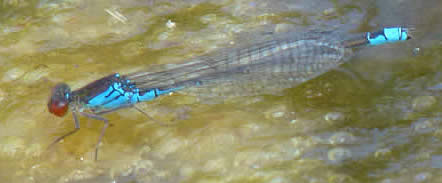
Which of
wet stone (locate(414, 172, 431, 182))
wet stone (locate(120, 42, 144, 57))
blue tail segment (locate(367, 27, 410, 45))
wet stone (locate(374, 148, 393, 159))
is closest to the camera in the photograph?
wet stone (locate(414, 172, 431, 182))

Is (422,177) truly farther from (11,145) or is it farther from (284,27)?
(11,145)

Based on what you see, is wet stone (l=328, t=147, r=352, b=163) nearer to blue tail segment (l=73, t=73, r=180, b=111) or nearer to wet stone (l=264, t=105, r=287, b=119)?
wet stone (l=264, t=105, r=287, b=119)

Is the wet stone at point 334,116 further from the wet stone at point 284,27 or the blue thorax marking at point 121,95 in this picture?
the blue thorax marking at point 121,95

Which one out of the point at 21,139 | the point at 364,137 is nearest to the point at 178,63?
the point at 21,139

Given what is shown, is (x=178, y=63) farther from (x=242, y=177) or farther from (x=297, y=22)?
(x=242, y=177)

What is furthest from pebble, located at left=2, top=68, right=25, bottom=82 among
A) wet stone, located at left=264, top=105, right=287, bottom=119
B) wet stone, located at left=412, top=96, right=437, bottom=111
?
wet stone, located at left=412, top=96, right=437, bottom=111

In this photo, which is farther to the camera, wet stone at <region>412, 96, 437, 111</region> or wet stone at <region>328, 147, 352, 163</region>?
wet stone at <region>412, 96, 437, 111</region>
